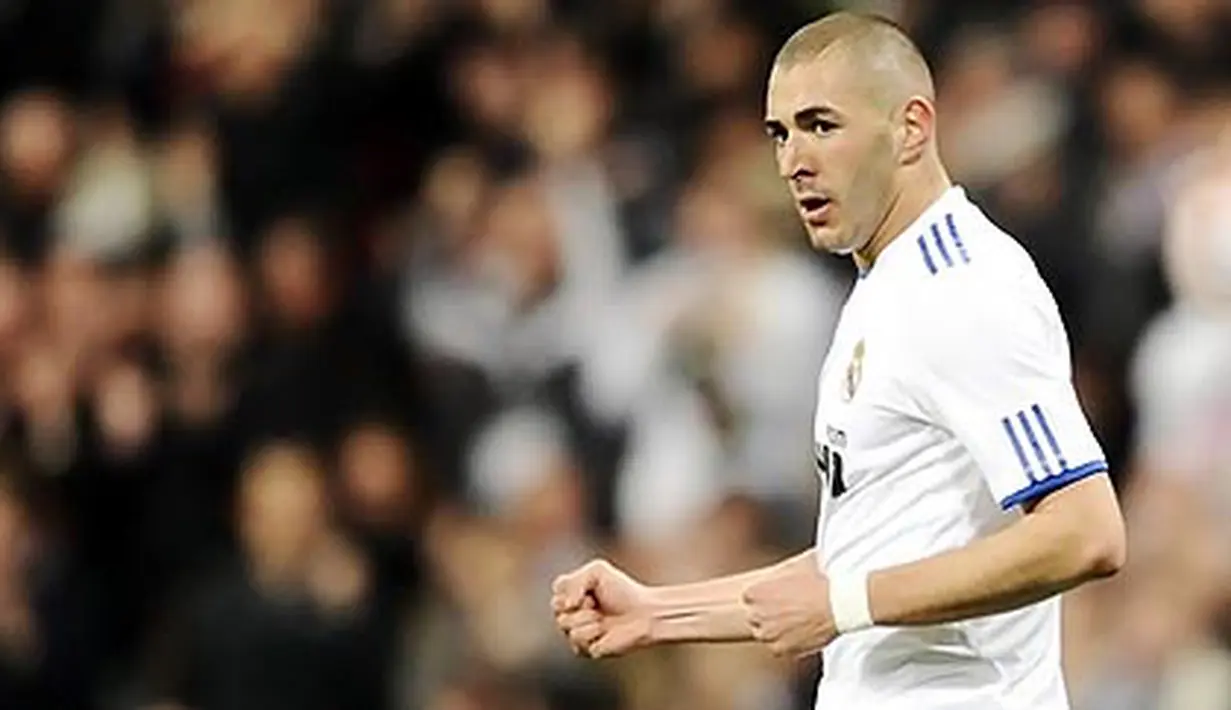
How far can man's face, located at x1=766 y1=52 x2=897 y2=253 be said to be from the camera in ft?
14.3

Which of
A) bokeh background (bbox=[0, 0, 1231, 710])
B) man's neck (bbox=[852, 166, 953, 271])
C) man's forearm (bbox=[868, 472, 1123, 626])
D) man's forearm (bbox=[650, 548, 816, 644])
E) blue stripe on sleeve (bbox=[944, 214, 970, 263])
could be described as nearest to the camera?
man's forearm (bbox=[868, 472, 1123, 626])

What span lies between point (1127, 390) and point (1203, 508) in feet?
2.37

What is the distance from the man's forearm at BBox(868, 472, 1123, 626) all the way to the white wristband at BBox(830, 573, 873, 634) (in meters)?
0.02

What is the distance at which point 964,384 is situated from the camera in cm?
418

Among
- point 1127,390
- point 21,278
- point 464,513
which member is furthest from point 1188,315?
point 21,278

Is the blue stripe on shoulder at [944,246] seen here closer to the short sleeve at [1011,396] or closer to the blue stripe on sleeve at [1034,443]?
the short sleeve at [1011,396]

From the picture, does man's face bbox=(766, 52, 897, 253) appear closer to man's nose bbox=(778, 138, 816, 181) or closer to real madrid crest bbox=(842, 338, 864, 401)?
man's nose bbox=(778, 138, 816, 181)

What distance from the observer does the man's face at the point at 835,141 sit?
4359 millimetres

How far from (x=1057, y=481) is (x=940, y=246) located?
1.33 feet

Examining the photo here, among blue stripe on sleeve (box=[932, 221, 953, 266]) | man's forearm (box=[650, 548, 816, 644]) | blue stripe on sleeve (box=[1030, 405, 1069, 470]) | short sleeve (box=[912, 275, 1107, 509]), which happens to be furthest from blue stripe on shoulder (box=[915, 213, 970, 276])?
man's forearm (box=[650, 548, 816, 644])

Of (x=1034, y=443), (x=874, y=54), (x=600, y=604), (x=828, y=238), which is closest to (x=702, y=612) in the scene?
(x=600, y=604)

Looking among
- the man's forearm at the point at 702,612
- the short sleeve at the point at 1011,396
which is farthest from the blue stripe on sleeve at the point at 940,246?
the man's forearm at the point at 702,612

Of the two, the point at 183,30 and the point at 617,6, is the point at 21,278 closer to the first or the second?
the point at 183,30

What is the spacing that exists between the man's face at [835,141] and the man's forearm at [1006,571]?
533 mm
